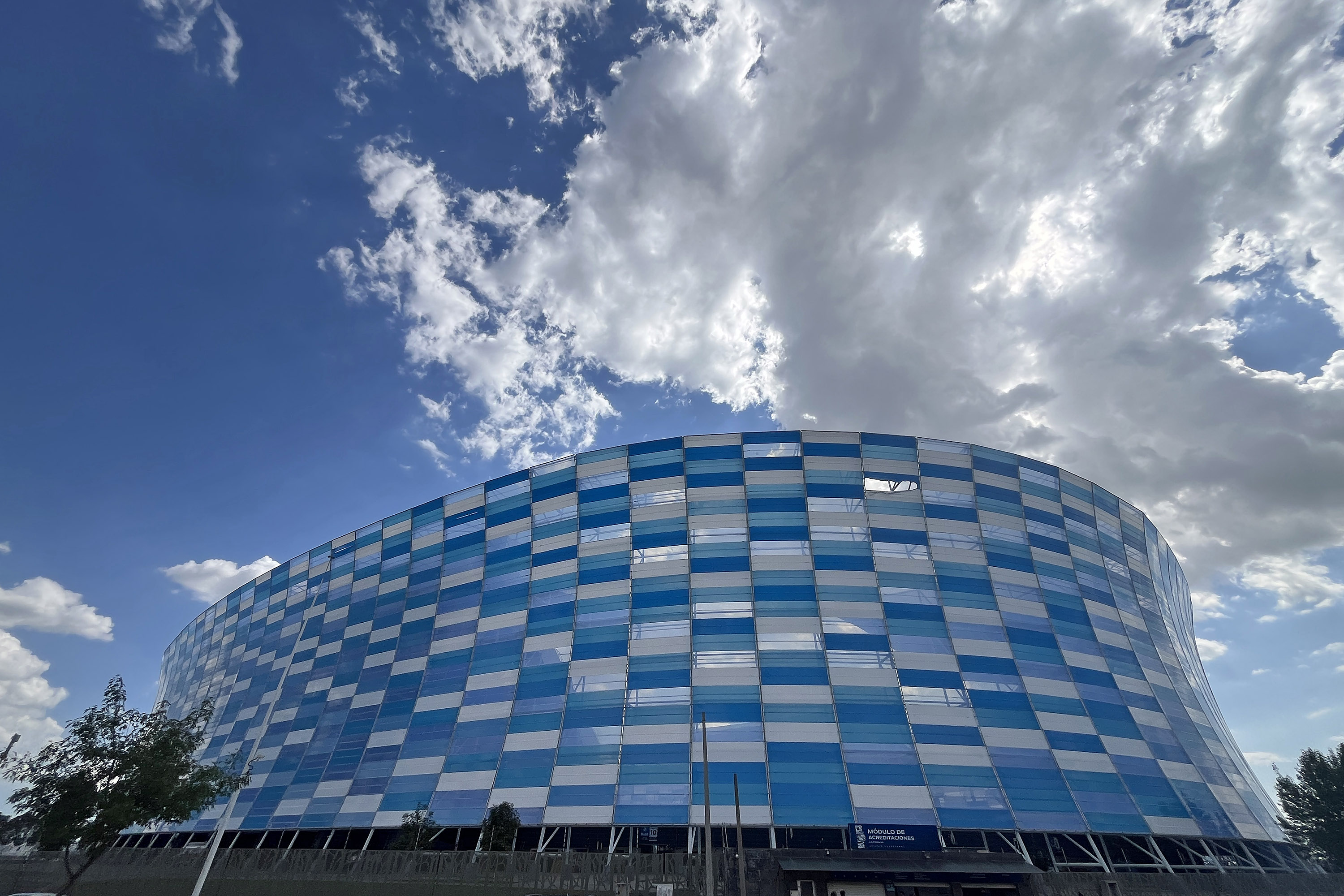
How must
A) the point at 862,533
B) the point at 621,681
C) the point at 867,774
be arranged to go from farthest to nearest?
the point at 862,533 → the point at 621,681 → the point at 867,774

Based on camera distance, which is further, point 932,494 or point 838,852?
point 932,494

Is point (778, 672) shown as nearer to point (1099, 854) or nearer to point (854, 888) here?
point (854, 888)

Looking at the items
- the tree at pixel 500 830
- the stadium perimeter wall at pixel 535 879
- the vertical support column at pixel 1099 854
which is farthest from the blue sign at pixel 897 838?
the tree at pixel 500 830

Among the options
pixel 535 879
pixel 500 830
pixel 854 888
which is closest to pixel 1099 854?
pixel 854 888

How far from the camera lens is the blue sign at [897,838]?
38.5 m

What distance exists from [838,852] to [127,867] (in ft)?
172

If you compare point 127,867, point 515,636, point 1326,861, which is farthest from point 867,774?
point 127,867

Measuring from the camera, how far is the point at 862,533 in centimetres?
5509

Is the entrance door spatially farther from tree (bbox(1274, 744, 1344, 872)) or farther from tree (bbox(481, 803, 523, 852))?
tree (bbox(1274, 744, 1344, 872))

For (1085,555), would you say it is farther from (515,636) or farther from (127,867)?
(127,867)

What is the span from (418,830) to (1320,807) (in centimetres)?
7770

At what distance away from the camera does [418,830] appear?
45969 millimetres

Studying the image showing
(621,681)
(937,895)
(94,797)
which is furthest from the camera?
(621,681)

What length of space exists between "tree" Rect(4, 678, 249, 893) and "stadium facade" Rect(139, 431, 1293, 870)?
1750 centimetres
